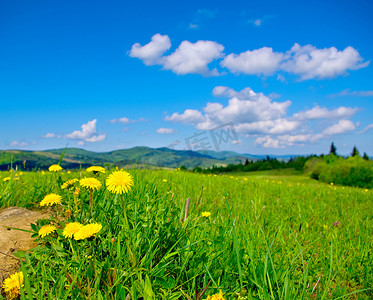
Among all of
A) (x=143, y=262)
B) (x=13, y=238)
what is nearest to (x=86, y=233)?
(x=143, y=262)

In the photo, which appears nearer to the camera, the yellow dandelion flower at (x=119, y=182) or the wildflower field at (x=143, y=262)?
the wildflower field at (x=143, y=262)

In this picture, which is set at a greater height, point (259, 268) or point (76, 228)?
point (76, 228)

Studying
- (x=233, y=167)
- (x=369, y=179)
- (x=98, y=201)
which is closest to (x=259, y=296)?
(x=98, y=201)

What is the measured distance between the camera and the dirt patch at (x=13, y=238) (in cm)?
209

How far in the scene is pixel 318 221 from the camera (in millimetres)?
4984

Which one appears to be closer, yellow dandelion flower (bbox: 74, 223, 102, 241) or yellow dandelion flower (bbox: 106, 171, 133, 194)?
yellow dandelion flower (bbox: 74, 223, 102, 241)

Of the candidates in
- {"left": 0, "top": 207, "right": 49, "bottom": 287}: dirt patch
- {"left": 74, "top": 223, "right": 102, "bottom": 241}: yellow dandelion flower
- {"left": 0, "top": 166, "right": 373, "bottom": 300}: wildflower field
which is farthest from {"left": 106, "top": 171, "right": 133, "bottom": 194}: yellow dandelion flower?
{"left": 0, "top": 207, "right": 49, "bottom": 287}: dirt patch

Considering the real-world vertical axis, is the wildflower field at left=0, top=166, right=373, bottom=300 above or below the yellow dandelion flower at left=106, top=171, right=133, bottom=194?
below

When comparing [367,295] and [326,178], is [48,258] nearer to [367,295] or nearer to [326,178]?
[367,295]

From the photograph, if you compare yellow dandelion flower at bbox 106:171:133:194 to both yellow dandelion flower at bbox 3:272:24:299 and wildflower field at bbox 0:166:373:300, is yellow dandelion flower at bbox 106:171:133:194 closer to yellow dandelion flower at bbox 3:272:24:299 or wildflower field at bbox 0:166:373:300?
wildflower field at bbox 0:166:373:300

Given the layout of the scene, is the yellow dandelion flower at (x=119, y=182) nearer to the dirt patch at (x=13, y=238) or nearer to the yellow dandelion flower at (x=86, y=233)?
the yellow dandelion flower at (x=86, y=233)

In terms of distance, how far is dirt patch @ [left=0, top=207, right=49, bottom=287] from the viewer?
2.09 meters

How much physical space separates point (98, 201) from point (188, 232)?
1089mm

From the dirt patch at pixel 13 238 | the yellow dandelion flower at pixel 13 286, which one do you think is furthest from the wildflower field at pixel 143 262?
the dirt patch at pixel 13 238
